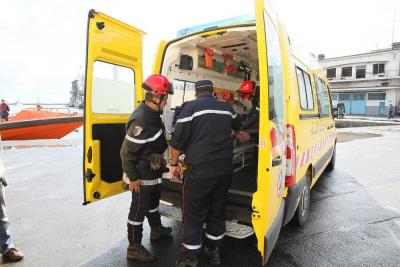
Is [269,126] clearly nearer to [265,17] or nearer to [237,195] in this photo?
[265,17]

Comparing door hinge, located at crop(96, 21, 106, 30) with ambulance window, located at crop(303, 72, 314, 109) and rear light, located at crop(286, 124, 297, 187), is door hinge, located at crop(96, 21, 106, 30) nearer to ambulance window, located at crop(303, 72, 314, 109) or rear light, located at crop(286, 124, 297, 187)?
rear light, located at crop(286, 124, 297, 187)

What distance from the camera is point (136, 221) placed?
313cm

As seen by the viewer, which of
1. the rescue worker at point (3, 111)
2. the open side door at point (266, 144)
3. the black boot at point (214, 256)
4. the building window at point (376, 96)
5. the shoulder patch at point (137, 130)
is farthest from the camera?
the building window at point (376, 96)

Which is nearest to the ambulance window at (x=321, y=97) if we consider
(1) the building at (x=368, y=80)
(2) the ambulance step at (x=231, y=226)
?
(2) the ambulance step at (x=231, y=226)

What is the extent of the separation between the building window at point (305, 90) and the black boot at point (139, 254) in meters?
2.43

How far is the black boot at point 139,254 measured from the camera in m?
3.09

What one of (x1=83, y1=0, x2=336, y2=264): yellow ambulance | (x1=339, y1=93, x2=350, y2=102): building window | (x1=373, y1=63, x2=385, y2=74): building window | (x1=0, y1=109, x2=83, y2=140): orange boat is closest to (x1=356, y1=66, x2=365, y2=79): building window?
(x1=373, y1=63, x2=385, y2=74): building window

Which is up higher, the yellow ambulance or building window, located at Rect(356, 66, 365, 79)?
building window, located at Rect(356, 66, 365, 79)

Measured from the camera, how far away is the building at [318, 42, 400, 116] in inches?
1284

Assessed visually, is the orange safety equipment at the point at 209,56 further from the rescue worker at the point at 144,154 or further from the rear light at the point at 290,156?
the rear light at the point at 290,156

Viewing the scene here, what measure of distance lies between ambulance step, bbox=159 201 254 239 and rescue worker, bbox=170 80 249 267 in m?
0.12

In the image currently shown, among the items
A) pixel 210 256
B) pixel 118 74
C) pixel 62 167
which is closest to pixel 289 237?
pixel 210 256

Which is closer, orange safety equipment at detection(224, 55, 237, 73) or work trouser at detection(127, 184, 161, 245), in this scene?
work trouser at detection(127, 184, 161, 245)

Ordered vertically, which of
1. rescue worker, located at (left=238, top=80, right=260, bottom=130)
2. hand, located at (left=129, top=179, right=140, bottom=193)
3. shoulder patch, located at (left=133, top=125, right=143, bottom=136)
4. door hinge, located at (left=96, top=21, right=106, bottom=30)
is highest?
door hinge, located at (left=96, top=21, right=106, bottom=30)
